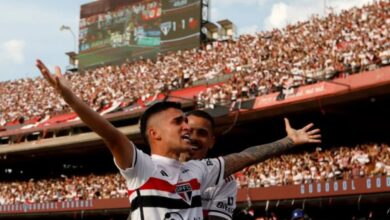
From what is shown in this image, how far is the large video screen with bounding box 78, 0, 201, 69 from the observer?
4319 cm

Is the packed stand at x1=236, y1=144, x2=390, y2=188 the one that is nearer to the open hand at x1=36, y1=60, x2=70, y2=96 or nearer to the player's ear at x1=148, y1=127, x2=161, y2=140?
the player's ear at x1=148, y1=127, x2=161, y2=140

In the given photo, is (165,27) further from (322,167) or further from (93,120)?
(93,120)

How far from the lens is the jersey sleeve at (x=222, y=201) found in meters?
5.16

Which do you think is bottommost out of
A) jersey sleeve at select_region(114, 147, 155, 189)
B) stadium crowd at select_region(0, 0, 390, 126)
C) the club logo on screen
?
jersey sleeve at select_region(114, 147, 155, 189)

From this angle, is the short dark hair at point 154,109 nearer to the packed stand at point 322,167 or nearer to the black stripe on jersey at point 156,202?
the black stripe on jersey at point 156,202

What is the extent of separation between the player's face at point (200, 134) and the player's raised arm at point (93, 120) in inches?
60.7

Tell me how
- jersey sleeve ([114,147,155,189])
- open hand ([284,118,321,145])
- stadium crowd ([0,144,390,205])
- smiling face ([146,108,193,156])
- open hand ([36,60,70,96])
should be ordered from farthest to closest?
stadium crowd ([0,144,390,205]), open hand ([284,118,321,145]), smiling face ([146,108,193,156]), jersey sleeve ([114,147,155,189]), open hand ([36,60,70,96])

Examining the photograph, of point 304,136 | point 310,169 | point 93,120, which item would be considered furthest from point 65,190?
point 93,120

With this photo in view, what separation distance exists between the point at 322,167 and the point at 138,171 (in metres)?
20.2

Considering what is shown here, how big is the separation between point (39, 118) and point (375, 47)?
24829 millimetres

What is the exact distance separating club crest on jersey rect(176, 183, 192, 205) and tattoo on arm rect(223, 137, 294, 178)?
1.78 feet

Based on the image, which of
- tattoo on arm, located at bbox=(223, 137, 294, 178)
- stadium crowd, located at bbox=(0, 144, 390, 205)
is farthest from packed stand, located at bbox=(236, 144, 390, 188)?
tattoo on arm, located at bbox=(223, 137, 294, 178)

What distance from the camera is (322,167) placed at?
23.3 m

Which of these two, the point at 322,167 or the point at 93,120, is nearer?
the point at 93,120
